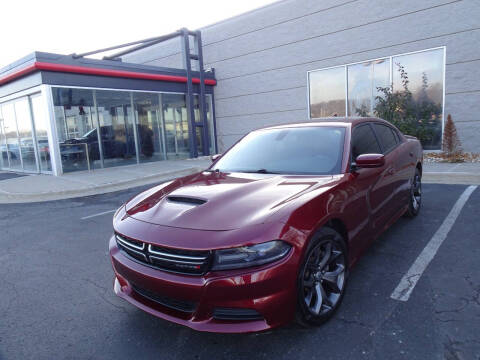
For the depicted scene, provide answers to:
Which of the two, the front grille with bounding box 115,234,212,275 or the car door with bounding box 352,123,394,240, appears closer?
the front grille with bounding box 115,234,212,275

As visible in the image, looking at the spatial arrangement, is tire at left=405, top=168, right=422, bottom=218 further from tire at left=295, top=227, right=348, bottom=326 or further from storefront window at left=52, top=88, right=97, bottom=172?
storefront window at left=52, top=88, right=97, bottom=172

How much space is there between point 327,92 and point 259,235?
12.5m

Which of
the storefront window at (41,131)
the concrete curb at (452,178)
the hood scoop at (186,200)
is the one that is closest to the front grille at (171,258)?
the hood scoop at (186,200)

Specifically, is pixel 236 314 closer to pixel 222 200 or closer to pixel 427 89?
pixel 222 200

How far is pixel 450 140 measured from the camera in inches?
424

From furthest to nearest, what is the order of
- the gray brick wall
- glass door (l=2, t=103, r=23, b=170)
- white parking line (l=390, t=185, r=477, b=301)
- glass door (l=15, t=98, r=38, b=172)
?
glass door (l=2, t=103, r=23, b=170) < glass door (l=15, t=98, r=38, b=172) < the gray brick wall < white parking line (l=390, t=185, r=477, b=301)

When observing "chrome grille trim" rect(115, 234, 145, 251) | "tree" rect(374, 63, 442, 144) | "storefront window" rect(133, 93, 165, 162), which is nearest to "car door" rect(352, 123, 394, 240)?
"chrome grille trim" rect(115, 234, 145, 251)

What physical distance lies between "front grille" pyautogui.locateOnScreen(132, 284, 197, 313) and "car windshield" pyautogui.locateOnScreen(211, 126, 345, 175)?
159cm

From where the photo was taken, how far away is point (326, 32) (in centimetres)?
1320

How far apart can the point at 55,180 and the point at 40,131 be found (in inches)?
115

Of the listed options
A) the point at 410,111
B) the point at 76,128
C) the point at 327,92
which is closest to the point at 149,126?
the point at 76,128

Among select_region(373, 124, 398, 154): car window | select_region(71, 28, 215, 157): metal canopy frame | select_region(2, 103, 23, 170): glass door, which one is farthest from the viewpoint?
select_region(71, 28, 215, 157): metal canopy frame

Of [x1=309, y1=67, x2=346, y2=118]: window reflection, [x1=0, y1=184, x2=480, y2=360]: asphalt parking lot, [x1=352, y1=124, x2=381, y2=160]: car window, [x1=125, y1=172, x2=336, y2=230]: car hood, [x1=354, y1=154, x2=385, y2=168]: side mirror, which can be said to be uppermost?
[x1=309, y1=67, x2=346, y2=118]: window reflection

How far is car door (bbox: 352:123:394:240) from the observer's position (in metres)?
3.30
